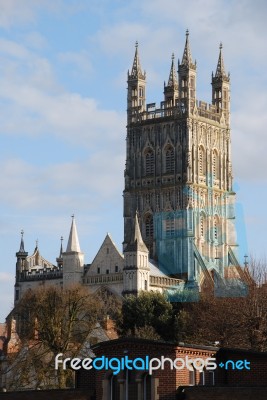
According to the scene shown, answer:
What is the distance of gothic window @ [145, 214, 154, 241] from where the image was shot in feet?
416

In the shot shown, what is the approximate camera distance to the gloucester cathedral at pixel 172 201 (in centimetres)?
12144

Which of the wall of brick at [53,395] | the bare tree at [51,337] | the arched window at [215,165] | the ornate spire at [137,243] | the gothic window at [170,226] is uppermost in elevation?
the arched window at [215,165]

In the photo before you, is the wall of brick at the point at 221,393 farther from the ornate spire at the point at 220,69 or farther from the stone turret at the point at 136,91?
the ornate spire at the point at 220,69

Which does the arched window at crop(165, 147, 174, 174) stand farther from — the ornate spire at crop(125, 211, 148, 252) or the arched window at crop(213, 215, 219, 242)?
the ornate spire at crop(125, 211, 148, 252)

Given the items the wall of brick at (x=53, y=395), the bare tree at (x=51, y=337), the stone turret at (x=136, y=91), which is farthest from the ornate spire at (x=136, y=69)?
the wall of brick at (x=53, y=395)

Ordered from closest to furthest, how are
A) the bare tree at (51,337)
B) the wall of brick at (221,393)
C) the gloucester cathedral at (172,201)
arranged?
1. the wall of brick at (221,393)
2. the bare tree at (51,337)
3. the gloucester cathedral at (172,201)

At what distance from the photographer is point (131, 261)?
117688 mm

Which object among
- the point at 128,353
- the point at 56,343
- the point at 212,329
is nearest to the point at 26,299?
the point at 212,329

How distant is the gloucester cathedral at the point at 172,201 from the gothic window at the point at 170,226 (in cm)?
10

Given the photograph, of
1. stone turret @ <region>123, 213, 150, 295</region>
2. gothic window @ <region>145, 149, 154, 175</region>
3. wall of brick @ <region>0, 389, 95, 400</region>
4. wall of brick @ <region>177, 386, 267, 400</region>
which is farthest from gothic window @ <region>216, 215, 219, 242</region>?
wall of brick @ <region>177, 386, 267, 400</region>

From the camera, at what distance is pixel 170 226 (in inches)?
4951

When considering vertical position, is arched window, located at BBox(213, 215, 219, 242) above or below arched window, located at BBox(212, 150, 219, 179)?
below

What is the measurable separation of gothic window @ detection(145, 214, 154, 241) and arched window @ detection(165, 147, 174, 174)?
16.2 feet

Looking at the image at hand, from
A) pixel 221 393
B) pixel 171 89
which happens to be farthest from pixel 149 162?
pixel 221 393
